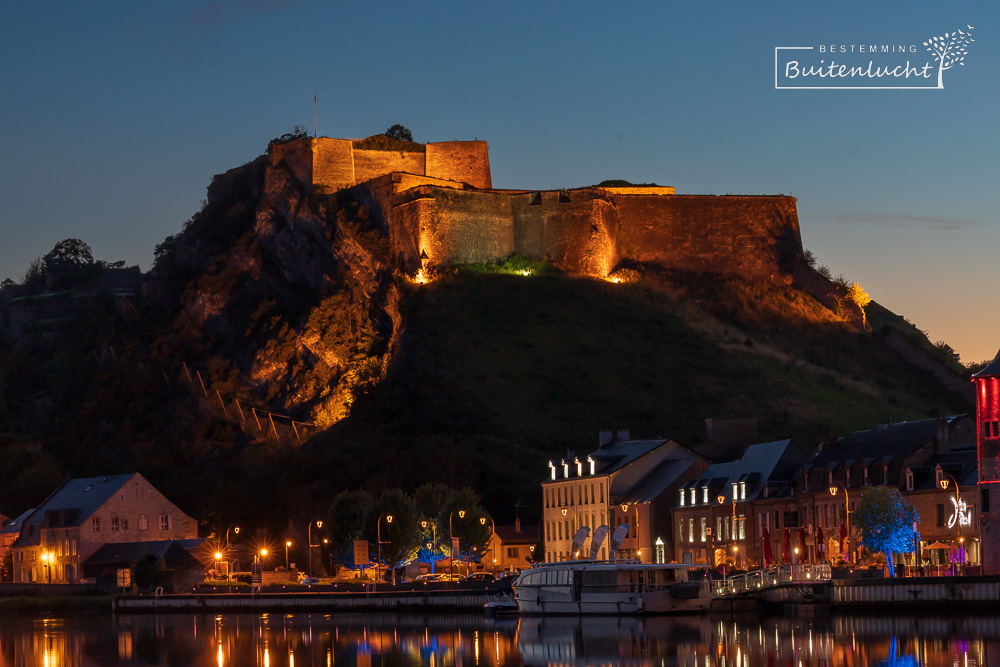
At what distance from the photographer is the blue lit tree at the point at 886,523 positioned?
195ft

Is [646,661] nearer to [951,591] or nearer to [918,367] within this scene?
[951,591]

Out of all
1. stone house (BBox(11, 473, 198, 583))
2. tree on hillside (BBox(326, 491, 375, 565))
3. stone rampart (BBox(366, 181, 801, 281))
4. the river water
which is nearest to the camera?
the river water

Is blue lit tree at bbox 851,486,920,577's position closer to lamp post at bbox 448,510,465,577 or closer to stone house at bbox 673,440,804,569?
stone house at bbox 673,440,804,569

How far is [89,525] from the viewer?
9619 centimetres

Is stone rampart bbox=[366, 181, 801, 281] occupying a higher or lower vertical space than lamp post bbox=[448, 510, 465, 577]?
higher

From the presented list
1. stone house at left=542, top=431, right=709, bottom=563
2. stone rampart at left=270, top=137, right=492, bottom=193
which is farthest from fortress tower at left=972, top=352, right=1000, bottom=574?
stone rampart at left=270, top=137, right=492, bottom=193

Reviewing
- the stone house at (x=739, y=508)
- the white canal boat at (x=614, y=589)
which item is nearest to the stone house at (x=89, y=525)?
the stone house at (x=739, y=508)

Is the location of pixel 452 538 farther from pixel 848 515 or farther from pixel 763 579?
pixel 763 579

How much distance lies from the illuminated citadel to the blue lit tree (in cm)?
7161

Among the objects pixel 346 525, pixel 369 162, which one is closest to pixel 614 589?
pixel 346 525

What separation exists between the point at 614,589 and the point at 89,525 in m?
45.9

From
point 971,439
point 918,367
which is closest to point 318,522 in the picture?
point 971,439

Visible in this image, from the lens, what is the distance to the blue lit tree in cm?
5931

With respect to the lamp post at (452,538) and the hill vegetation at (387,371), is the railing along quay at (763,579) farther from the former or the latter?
the hill vegetation at (387,371)
